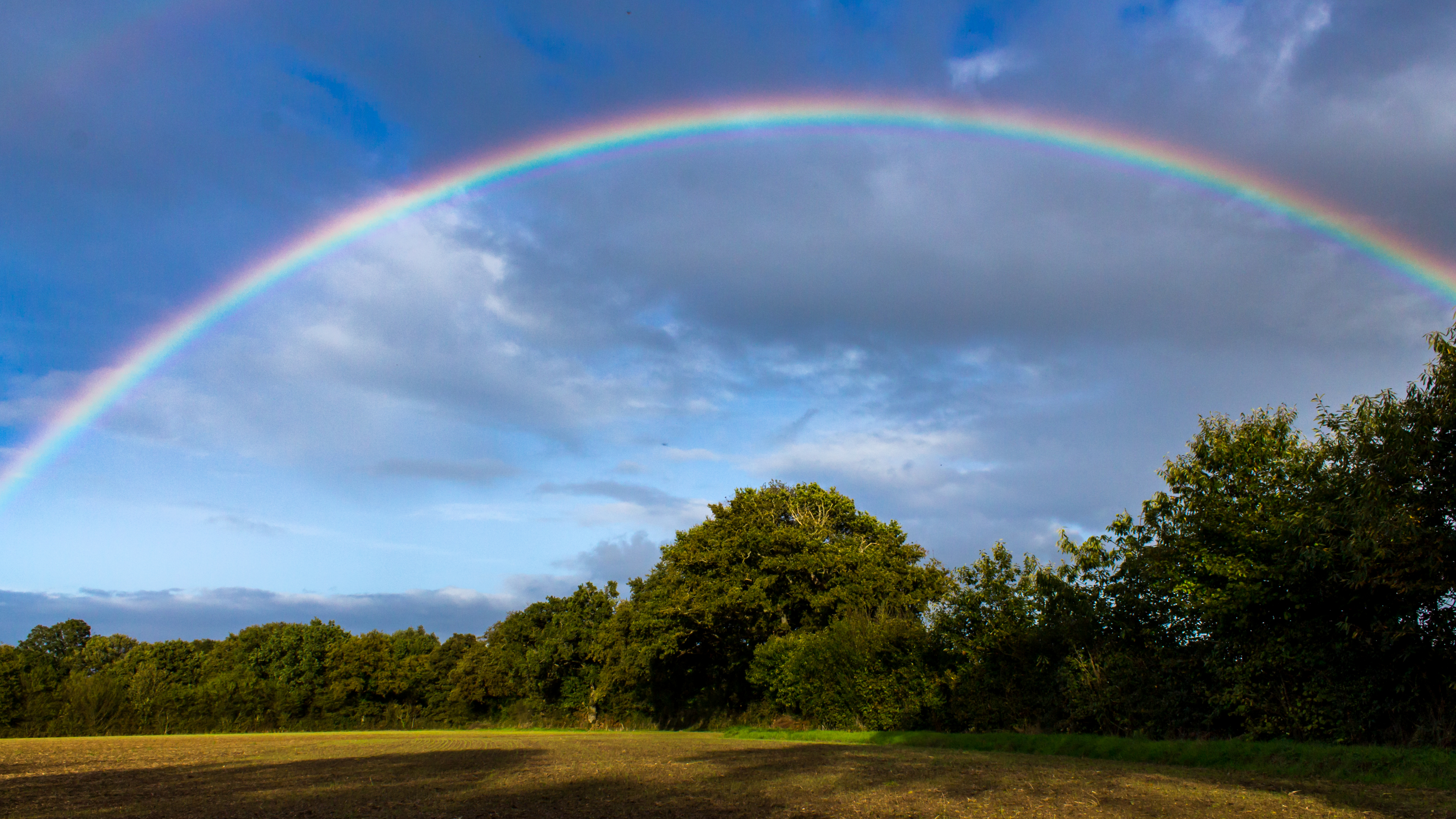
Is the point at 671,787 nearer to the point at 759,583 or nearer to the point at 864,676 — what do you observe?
the point at 864,676

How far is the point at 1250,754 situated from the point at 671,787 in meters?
11.2

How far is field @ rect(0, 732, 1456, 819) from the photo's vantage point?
35.7 feet

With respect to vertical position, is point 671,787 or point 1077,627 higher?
point 1077,627

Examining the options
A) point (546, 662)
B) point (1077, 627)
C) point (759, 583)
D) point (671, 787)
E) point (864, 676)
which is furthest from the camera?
point (546, 662)

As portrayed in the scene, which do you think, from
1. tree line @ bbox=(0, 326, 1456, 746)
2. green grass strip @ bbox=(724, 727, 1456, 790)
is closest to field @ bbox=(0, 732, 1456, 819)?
green grass strip @ bbox=(724, 727, 1456, 790)

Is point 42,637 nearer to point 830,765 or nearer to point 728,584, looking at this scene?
point 728,584

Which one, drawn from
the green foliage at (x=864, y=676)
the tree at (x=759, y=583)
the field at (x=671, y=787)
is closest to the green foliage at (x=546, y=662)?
the tree at (x=759, y=583)

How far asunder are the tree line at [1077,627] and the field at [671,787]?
151 inches

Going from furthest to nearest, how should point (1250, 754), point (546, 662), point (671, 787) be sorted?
point (546, 662) → point (1250, 754) → point (671, 787)

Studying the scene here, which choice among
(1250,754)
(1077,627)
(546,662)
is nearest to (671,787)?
(1250,754)

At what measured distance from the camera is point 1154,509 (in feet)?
78.2

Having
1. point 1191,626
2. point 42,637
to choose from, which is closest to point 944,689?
point 1191,626

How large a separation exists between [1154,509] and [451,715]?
5702 cm

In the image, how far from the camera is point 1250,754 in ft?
53.1
